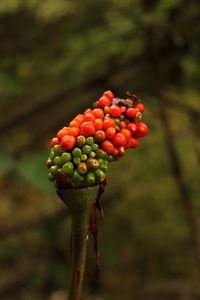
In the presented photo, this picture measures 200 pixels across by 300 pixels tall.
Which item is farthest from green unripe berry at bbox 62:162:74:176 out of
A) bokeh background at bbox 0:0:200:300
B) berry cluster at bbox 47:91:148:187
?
bokeh background at bbox 0:0:200:300

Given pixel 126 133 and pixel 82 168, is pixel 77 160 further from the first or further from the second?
pixel 126 133

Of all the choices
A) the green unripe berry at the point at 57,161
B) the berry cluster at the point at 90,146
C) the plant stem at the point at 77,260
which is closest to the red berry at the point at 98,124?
the berry cluster at the point at 90,146

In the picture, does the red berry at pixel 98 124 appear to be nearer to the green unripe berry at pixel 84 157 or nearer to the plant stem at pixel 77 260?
the green unripe berry at pixel 84 157

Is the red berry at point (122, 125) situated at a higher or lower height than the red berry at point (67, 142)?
higher

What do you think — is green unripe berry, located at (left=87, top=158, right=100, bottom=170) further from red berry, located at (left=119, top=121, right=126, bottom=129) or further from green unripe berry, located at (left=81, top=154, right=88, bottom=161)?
red berry, located at (left=119, top=121, right=126, bottom=129)

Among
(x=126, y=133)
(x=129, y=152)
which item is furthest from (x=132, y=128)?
(x=129, y=152)

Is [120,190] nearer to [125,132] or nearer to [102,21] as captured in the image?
[102,21]

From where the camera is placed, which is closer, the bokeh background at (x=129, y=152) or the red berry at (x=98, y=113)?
the red berry at (x=98, y=113)
